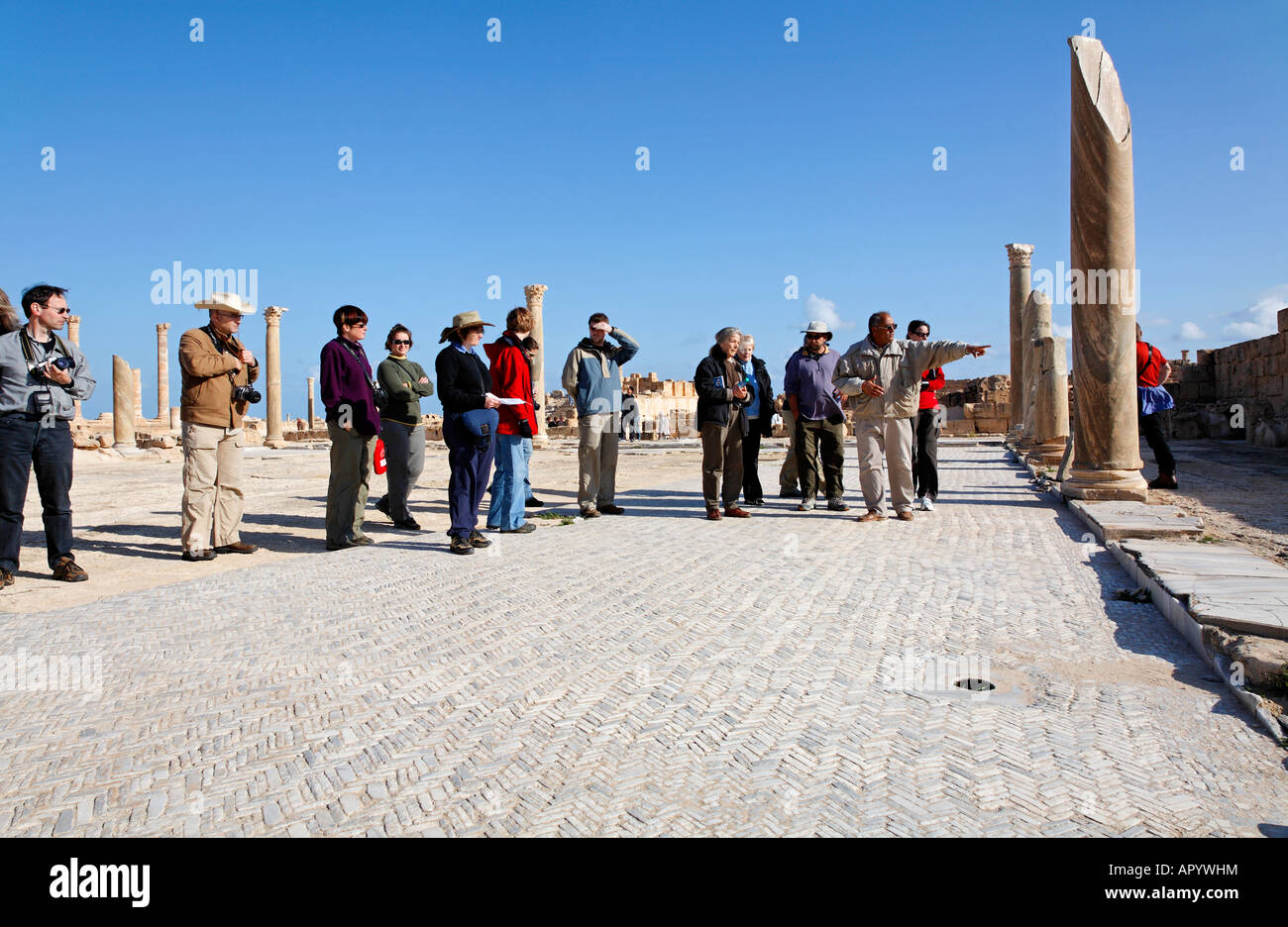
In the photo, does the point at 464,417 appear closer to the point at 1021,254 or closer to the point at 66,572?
the point at 66,572

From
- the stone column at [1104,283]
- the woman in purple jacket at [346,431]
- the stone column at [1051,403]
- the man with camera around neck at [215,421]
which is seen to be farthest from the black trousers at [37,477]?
the stone column at [1051,403]

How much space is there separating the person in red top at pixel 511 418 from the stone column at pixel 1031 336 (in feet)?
36.0

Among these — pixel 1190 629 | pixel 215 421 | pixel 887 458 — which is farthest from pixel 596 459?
pixel 1190 629

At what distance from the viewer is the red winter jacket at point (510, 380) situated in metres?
7.02

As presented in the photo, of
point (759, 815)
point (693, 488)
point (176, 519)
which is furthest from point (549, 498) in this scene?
point (759, 815)

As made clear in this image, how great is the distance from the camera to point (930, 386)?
8.71m

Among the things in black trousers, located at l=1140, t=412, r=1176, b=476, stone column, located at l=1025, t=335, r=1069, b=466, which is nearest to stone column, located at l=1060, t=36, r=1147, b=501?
black trousers, located at l=1140, t=412, r=1176, b=476

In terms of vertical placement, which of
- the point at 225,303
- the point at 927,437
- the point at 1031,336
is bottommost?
the point at 927,437

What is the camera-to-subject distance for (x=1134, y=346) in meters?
8.22

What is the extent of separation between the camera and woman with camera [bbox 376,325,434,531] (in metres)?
7.50

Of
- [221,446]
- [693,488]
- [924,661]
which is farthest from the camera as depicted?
[693,488]

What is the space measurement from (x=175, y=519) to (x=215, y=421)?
3366mm
